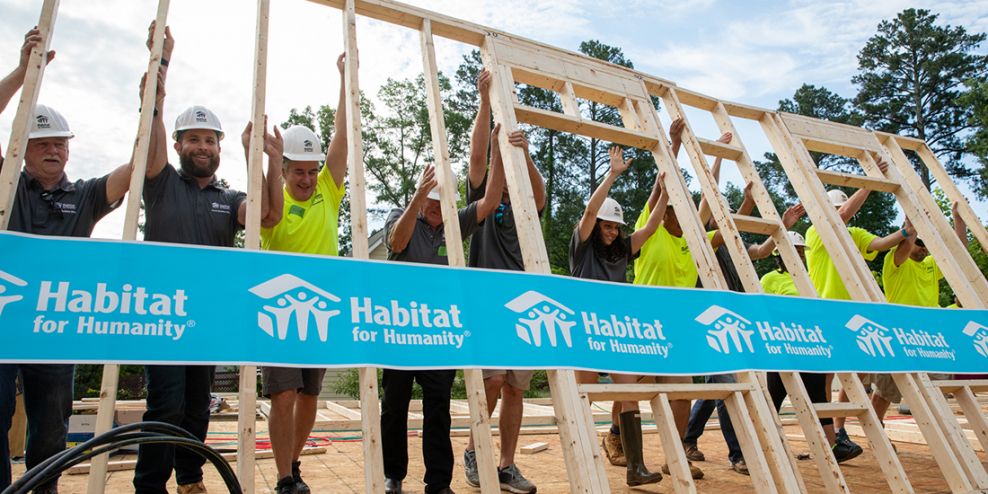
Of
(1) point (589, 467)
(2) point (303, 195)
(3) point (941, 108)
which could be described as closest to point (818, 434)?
(1) point (589, 467)

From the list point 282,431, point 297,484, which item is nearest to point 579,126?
point 282,431

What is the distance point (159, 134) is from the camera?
2887 mm

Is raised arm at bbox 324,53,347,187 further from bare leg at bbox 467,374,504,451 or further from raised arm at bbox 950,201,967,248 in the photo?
raised arm at bbox 950,201,967,248

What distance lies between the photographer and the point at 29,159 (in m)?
2.93

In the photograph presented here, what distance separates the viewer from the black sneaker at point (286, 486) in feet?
9.60

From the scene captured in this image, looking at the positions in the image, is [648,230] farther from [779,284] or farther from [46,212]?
[46,212]

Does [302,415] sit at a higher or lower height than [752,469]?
higher

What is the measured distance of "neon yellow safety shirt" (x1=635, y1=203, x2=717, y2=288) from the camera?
436 centimetres

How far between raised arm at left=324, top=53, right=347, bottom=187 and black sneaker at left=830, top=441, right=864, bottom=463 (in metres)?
4.10

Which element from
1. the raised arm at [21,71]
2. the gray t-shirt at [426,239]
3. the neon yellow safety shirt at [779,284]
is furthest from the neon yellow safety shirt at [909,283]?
the raised arm at [21,71]

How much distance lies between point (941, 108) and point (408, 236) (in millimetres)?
29915

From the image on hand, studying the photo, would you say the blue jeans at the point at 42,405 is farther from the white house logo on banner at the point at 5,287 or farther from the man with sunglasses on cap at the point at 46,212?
the white house logo on banner at the point at 5,287

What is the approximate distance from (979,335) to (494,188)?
3889 millimetres

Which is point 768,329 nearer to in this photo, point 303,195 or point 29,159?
point 303,195
